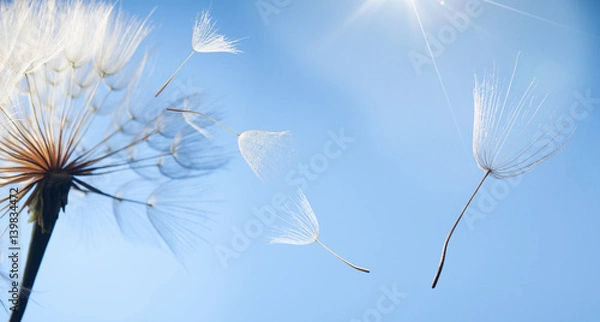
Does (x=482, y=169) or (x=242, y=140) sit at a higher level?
(x=242, y=140)

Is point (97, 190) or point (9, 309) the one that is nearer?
point (9, 309)

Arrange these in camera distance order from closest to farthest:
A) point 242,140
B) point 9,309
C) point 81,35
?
point 9,309 → point 242,140 → point 81,35

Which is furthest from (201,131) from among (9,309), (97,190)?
(9,309)

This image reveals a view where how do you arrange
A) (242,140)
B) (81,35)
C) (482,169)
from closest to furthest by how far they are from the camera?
(482,169) < (242,140) < (81,35)

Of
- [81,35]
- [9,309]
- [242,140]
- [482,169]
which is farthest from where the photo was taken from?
[81,35]

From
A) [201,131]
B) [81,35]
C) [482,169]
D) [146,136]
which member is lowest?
[482,169]

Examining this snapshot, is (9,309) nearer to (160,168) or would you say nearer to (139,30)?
(160,168)

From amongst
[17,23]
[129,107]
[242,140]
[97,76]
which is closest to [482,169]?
[242,140]

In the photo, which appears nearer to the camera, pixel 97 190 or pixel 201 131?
pixel 97 190

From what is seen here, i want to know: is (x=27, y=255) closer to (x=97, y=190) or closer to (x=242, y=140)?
(x=97, y=190)
